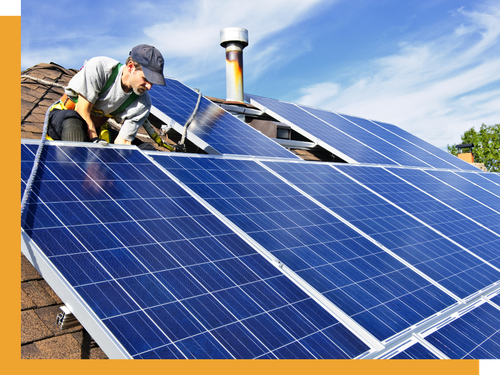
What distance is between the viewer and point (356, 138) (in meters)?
13.8

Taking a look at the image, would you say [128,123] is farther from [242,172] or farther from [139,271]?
[139,271]

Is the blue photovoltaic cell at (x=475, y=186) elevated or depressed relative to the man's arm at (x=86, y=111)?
depressed

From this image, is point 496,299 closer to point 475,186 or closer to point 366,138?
point 475,186

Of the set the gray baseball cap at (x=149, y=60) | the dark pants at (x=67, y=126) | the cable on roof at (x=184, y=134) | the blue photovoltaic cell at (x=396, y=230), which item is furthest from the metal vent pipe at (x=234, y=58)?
the dark pants at (x=67, y=126)

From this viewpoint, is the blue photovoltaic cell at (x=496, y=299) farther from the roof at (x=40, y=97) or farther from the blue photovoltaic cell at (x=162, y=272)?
the roof at (x=40, y=97)

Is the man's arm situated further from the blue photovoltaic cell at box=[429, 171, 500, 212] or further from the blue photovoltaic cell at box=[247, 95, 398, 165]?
the blue photovoltaic cell at box=[429, 171, 500, 212]

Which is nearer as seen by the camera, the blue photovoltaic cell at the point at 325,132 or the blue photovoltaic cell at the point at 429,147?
the blue photovoltaic cell at the point at 325,132

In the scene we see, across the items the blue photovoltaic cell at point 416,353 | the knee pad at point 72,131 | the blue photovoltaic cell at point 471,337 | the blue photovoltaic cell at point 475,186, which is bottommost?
the blue photovoltaic cell at point 471,337

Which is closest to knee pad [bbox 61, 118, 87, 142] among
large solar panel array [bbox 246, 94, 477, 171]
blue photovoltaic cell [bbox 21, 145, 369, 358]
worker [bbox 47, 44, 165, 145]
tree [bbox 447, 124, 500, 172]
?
worker [bbox 47, 44, 165, 145]

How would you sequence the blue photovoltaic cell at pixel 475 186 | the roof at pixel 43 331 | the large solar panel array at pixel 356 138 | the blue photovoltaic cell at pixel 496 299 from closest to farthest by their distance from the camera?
the roof at pixel 43 331, the blue photovoltaic cell at pixel 496 299, the blue photovoltaic cell at pixel 475 186, the large solar panel array at pixel 356 138

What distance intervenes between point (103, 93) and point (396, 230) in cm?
481

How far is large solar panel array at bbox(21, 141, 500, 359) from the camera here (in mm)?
3396

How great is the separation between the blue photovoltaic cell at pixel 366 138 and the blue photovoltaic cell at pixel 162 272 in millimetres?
9411

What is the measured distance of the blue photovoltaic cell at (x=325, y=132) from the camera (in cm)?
1195
